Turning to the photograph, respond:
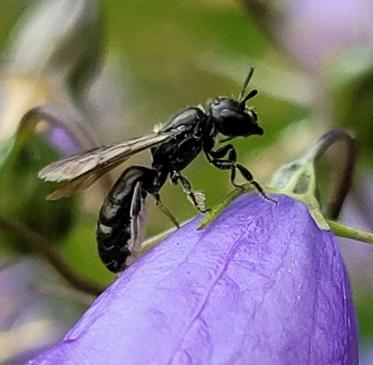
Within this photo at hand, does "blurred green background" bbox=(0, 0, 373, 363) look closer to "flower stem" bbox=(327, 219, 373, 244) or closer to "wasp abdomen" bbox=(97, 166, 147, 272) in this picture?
"wasp abdomen" bbox=(97, 166, 147, 272)

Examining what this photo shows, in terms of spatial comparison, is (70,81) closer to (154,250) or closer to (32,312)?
(32,312)

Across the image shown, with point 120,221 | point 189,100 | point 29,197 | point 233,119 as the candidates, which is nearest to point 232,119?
point 233,119

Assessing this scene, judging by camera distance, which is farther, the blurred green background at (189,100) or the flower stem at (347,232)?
the blurred green background at (189,100)

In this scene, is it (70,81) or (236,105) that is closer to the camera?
(236,105)

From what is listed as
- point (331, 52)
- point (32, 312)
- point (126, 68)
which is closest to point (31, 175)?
point (32, 312)

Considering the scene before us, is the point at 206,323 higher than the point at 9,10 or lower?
lower

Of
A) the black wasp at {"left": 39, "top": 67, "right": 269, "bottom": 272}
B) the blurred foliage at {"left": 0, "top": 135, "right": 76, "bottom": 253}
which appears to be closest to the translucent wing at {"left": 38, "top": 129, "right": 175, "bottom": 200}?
the black wasp at {"left": 39, "top": 67, "right": 269, "bottom": 272}

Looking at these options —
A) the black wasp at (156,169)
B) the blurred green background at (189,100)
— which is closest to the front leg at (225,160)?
the black wasp at (156,169)

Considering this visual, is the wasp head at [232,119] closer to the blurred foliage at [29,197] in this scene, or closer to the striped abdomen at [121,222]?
the striped abdomen at [121,222]
